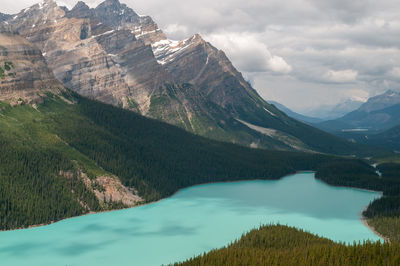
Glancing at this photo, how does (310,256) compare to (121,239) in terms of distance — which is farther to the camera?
(121,239)

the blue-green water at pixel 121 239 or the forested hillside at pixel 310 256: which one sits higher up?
the forested hillside at pixel 310 256

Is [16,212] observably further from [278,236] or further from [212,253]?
[278,236]

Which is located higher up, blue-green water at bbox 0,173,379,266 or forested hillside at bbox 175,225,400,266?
forested hillside at bbox 175,225,400,266

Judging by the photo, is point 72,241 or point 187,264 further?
point 72,241

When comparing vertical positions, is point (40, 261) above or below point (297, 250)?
below

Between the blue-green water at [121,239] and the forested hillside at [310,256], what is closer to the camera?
the forested hillside at [310,256]

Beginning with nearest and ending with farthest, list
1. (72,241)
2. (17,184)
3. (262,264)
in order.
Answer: (262,264) → (72,241) → (17,184)

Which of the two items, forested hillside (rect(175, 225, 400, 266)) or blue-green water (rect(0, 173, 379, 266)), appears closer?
forested hillside (rect(175, 225, 400, 266))

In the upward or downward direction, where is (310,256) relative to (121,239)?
upward

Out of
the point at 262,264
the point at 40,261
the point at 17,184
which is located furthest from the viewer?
the point at 17,184

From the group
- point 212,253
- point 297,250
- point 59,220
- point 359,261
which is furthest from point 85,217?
point 359,261
